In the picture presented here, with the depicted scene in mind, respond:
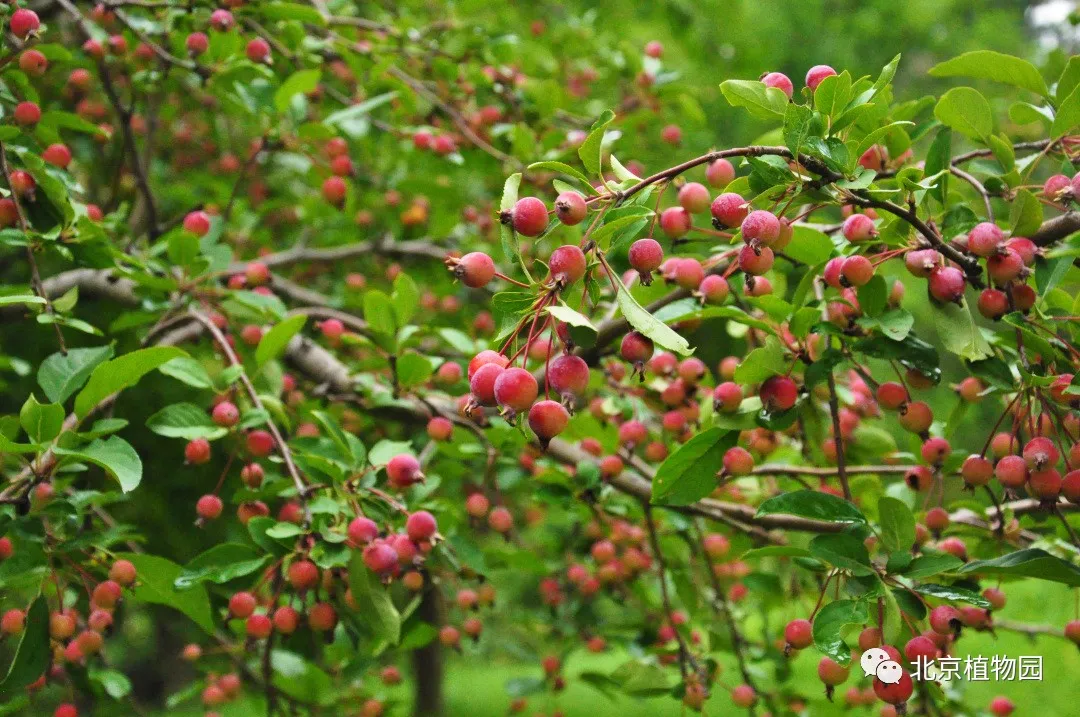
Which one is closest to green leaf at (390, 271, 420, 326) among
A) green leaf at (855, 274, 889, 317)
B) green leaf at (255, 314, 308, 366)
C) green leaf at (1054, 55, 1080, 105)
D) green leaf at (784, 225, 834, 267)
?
green leaf at (255, 314, 308, 366)

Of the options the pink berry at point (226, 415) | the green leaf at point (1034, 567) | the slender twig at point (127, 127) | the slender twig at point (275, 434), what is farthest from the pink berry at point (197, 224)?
the green leaf at point (1034, 567)

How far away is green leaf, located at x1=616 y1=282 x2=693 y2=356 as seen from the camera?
699 millimetres

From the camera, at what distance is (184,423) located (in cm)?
122

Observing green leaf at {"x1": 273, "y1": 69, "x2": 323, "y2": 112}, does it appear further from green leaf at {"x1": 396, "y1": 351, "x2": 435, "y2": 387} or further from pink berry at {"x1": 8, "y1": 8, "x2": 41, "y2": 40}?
green leaf at {"x1": 396, "y1": 351, "x2": 435, "y2": 387}

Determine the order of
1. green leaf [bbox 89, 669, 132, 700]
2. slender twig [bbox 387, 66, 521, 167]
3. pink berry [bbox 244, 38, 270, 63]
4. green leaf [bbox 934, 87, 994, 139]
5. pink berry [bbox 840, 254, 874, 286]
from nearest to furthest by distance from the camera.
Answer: pink berry [bbox 840, 254, 874, 286] < green leaf [bbox 934, 87, 994, 139] < green leaf [bbox 89, 669, 132, 700] < pink berry [bbox 244, 38, 270, 63] < slender twig [bbox 387, 66, 521, 167]

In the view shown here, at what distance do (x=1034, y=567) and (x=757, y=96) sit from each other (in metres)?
0.56

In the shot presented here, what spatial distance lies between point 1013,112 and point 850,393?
0.52m

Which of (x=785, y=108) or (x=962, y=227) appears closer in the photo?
(x=785, y=108)

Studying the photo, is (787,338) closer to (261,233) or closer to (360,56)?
(360,56)

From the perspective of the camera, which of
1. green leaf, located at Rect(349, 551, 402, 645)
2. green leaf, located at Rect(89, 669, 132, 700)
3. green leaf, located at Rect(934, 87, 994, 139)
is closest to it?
green leaf, located at Rect(934, 87, 994, 139)

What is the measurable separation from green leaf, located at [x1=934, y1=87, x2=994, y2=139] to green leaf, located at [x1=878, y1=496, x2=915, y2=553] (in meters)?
0.47

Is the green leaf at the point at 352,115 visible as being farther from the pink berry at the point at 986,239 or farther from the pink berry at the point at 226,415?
the pink berry at the point at 986,239

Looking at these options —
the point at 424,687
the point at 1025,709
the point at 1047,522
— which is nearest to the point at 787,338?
the point at 1047,522

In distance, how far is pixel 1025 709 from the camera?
261 cm
